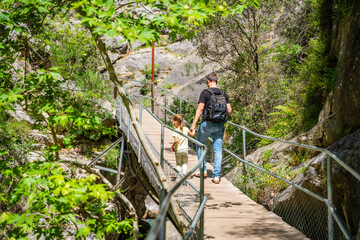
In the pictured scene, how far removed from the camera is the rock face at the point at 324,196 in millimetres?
4566

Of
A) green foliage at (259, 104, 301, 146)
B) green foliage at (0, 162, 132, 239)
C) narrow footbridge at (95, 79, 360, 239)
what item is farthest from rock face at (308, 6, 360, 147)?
green foliage at (0, 162, 132, 239)

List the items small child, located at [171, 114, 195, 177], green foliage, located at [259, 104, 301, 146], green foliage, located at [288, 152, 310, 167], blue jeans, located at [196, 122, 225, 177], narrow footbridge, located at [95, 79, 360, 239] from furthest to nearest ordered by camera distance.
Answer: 1. green foliage, located at [259, 104, 301, 146]
2. green foliage, located at [288, 152, 310, 167]
3. blue jeans, located at [196, 122, 225, 177]
4. small child, located at [171, 114, 195, 177]
5. narrow footbridge, located at [95, 79, 360, 239]

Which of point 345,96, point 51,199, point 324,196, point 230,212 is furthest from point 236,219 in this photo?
point 345,96

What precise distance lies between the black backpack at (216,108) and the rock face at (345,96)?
1.89 metres

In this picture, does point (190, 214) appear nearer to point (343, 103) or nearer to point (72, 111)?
point (72, 111)

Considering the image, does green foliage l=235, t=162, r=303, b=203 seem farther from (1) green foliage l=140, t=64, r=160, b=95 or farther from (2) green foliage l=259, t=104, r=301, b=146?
(1) green foliage l=140, t=64, r=160, b=95

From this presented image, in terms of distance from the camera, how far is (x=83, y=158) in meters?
13.4

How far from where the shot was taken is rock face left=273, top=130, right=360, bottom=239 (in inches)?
180

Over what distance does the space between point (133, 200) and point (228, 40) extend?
7524mm

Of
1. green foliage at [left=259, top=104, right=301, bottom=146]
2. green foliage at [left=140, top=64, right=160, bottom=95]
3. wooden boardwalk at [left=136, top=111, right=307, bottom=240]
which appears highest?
green foliage at [left=140, top=64, right=160, bottom=95]

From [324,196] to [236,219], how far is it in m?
1.26

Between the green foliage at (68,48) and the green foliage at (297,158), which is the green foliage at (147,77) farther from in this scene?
the green foliage at (297,158)

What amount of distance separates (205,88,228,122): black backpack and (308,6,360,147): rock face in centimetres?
189

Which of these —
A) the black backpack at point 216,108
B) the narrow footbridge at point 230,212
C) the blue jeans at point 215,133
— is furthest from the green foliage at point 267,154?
the black backpack at point 216,108
